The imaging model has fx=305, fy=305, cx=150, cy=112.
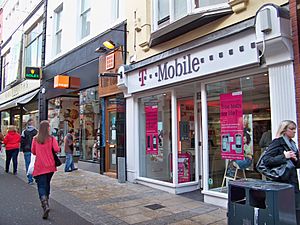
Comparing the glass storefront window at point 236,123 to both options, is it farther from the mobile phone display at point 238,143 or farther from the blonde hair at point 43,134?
the blonde hair at point 43,134

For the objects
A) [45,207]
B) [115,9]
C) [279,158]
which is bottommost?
[45,207]

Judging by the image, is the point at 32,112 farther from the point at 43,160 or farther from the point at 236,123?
the point at 236,123

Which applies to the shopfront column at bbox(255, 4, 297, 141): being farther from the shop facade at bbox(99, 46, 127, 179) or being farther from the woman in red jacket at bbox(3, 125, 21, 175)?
the woman in red jacket at bbox(3, 125, 21, 175)

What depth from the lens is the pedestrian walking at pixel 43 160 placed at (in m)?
5.56

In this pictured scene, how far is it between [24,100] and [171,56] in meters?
12.4

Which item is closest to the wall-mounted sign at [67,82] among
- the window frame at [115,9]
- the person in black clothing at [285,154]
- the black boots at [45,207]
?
the window frame at [115,9]

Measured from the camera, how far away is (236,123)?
237 inches

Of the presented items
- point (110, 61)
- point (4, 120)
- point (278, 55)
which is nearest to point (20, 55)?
point (4, 120)

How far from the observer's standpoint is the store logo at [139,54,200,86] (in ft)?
21.4

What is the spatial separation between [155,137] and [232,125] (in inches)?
105

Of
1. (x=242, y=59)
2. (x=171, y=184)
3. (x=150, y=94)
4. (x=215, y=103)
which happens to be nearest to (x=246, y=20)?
(x=242, y=59)

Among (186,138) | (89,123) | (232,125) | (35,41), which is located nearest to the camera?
(232,125)

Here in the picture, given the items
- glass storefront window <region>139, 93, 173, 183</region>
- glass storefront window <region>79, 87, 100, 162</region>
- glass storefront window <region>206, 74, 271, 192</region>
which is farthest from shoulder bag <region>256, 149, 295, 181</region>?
glass storefront window <region>79, 87, 100, 162</region>

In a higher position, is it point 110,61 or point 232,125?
point 110,61
